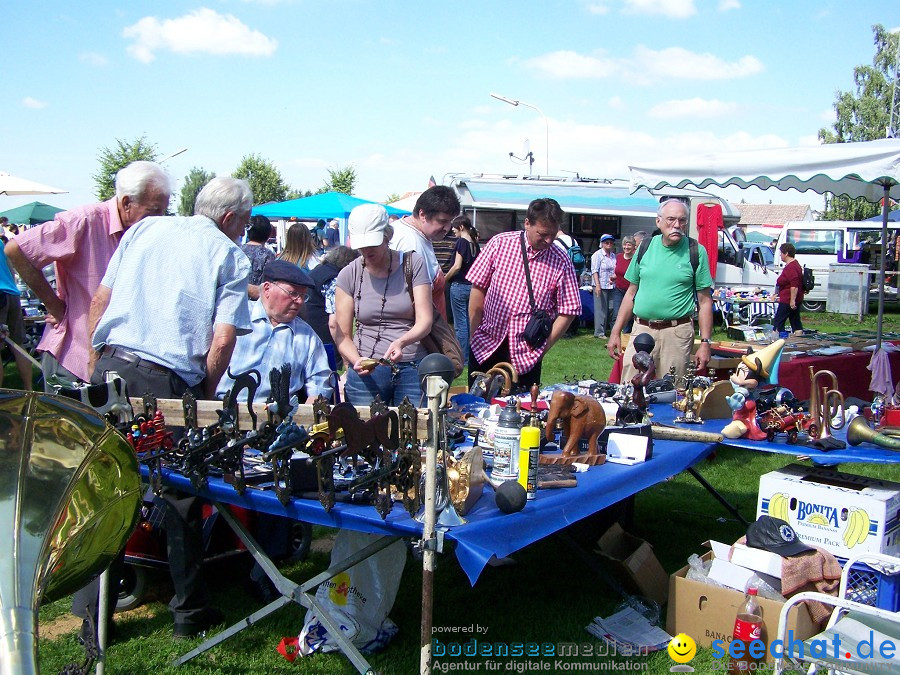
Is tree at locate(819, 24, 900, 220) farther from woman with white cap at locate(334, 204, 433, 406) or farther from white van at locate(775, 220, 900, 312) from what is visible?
woman with white cap at locate(334, 204, 433, 406)

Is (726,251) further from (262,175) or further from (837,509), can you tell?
(262,175)

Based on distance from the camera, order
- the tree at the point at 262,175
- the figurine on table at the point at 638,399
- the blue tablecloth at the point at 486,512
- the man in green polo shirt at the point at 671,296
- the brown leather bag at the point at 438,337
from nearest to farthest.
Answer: the blue tablecloth at the point at 486,512 < the figurine on table at the point at 638,399 < the brown leather bag at the point at 438,337 < the man in green polo shirt at the point at 671,296 < the tree at the point at 262,175

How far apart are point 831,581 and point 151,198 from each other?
306 centimetres

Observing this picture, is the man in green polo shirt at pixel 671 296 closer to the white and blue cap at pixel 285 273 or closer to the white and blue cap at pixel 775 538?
the white and blue cap at pixel 775 538

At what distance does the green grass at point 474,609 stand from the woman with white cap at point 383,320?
0.89m

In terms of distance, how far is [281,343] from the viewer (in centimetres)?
329

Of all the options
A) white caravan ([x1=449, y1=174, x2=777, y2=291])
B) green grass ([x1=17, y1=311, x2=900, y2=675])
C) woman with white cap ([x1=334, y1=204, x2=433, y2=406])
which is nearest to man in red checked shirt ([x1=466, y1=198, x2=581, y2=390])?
woman with white cap ([x1=334, y1=204, x2=433, y2=406])

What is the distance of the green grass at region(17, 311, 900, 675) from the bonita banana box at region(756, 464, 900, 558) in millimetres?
669

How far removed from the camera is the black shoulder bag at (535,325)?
4121mm

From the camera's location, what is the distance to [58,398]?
1172 mm

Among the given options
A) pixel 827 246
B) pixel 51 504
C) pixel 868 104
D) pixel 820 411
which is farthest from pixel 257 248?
pixel 868 104

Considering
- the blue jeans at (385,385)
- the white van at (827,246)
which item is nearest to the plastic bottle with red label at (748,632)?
the blue jeans at (385,385)

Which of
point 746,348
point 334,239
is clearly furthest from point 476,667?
point 334,239

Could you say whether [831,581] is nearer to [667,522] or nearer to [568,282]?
[667,522]
